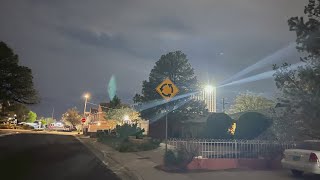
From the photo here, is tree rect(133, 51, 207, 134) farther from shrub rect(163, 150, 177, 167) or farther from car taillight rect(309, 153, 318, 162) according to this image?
car taillight rect(309, 153, 318, 162)

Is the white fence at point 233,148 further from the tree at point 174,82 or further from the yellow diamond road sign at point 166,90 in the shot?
the tree at point 174,82

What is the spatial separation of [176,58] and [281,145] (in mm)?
21135

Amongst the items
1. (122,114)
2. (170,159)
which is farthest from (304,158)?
(122,114)

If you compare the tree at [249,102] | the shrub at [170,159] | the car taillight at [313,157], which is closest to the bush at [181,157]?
the shrub at [170,159]

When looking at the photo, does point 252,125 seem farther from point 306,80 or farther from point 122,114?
point 122,114

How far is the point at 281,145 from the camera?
16.6m

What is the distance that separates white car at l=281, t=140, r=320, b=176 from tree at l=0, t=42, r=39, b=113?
52.9 m

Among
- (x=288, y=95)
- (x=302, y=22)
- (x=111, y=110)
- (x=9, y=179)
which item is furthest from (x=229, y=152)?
(x=111, y=110)

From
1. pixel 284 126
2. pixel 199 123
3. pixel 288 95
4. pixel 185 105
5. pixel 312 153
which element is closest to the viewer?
pixel 312 153

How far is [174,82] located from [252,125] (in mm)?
16281

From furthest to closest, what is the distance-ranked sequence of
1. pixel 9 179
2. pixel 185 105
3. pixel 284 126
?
pixel 185 105 < pixel 284 126 < pixel 9 179

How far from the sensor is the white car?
40.8ft

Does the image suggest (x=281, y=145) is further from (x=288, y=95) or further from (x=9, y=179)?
(x=9, y=179)

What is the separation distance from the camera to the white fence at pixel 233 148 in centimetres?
1573
